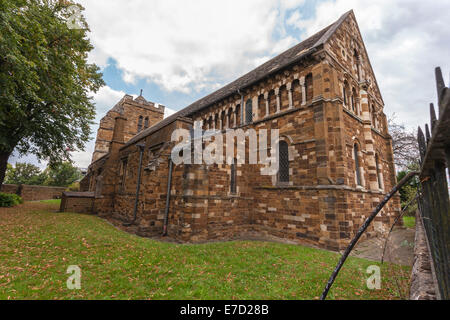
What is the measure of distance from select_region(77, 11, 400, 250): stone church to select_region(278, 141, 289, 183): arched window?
0.06 m

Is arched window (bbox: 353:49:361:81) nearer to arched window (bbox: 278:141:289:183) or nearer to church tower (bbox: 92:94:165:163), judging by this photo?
arched window (bbox: 278:141:289:183)

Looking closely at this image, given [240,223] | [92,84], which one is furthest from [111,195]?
[240,223]

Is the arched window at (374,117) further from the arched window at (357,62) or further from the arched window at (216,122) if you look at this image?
the arched window at (216,122)

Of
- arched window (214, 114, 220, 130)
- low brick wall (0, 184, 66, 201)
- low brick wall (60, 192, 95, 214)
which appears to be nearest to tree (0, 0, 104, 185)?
low brick wall (60, 192, 95, 214)

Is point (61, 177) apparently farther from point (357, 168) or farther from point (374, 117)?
point (374, 117)

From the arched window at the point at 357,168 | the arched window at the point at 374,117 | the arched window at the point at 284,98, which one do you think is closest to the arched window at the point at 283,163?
the arched window at the point at 284,98

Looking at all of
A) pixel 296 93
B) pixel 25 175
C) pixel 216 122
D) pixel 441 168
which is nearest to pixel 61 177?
pixel 25 175

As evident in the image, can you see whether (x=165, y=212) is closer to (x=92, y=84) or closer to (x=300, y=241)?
(x=300, y=241)

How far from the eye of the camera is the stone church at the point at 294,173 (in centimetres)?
863

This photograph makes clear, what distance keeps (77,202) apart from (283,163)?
1711 cm

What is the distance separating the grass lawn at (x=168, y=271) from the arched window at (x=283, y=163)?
3.93m

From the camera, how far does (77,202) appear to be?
15844mm

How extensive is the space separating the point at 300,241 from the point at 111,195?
50.4 ft

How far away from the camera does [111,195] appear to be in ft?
53.1
